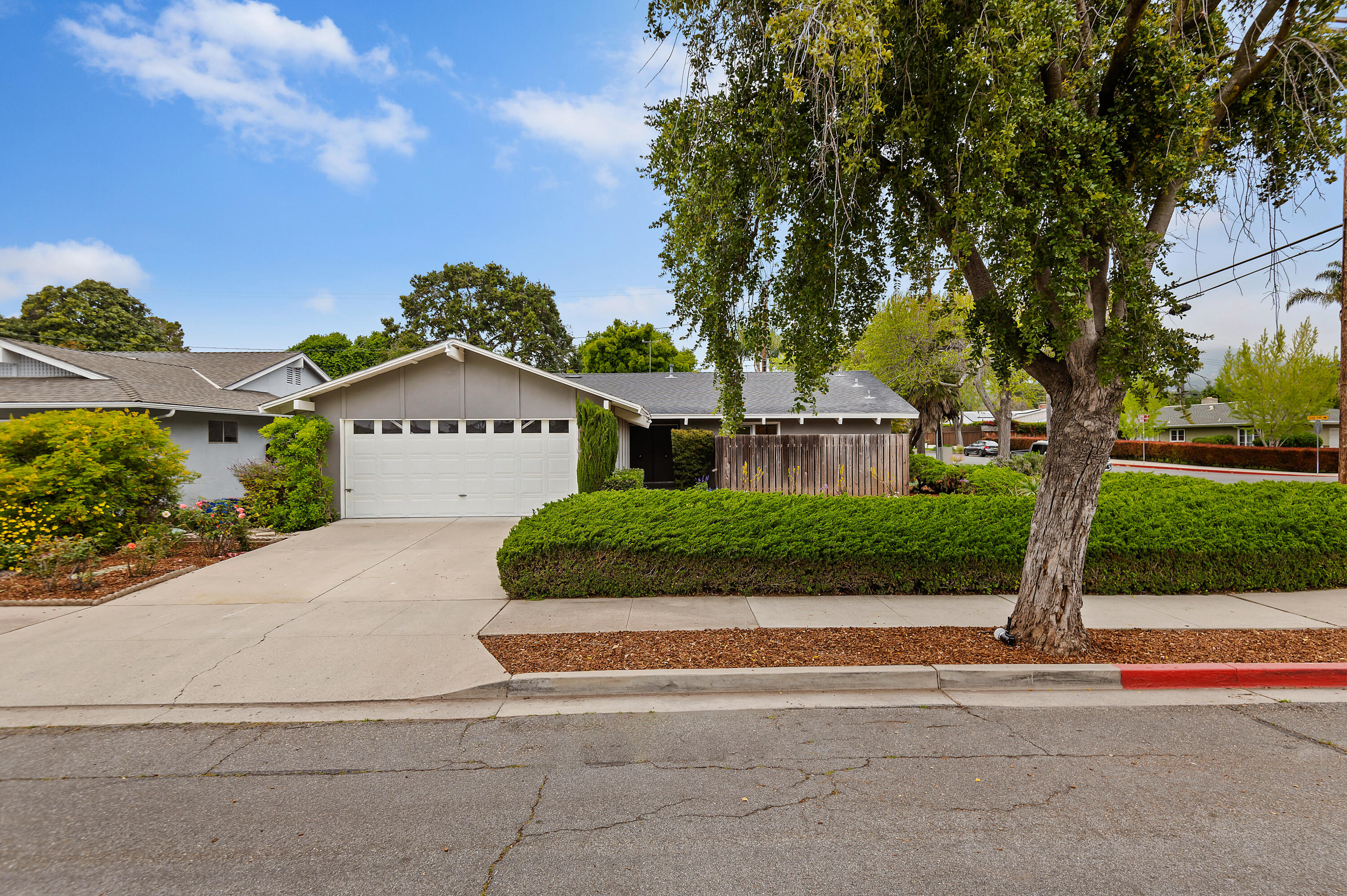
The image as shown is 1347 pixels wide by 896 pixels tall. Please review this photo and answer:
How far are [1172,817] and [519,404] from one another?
1311cm

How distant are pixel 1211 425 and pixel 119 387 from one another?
57588mm

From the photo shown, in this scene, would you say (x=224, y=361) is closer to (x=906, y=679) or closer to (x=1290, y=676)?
(x=906, y=679)

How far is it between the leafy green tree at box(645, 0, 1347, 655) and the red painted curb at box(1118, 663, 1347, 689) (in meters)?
0.51

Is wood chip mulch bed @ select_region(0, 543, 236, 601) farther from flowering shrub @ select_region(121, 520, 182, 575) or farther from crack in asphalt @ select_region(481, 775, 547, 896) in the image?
crack in asphalt @ select_region(481, 775, 547, 896)

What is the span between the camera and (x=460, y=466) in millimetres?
14344

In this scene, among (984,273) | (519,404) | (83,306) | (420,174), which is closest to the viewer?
(984,273)

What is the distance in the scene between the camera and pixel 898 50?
5.29 m

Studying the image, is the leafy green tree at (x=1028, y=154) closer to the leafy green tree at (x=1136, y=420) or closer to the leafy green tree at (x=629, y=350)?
the leafy green tree at (x=629, y=350)

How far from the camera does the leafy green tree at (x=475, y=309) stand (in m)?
44.6

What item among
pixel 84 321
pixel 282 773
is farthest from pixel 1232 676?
pixel 84 321

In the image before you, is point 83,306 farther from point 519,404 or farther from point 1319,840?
point 1319,840

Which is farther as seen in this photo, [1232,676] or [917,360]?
[917,360]

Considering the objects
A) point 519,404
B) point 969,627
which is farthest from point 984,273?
point 519,404

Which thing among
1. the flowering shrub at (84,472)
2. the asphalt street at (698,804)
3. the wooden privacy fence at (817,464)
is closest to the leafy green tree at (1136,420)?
the wooden privacy fence at (817,464)
